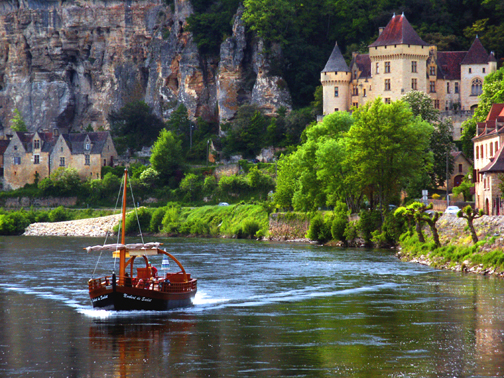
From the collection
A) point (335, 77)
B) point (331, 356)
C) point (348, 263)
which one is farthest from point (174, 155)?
point (331, 356)

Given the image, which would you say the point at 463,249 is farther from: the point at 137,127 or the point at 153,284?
the point at 137,127

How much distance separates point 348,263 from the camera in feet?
182

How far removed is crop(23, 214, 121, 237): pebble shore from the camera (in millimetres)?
106625

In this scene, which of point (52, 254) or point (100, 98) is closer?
point (52, 254)

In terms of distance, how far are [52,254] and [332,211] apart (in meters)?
26.8

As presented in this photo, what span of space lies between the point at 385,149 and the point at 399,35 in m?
47.0

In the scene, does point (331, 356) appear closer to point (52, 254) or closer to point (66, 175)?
point (52, 254)

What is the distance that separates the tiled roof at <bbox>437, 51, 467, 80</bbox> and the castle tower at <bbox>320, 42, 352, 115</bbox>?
13000 millimetres

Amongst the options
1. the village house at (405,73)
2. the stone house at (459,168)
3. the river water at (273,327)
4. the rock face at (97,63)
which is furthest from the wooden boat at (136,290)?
the rock face at (97,63)

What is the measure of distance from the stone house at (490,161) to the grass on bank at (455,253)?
225 inches

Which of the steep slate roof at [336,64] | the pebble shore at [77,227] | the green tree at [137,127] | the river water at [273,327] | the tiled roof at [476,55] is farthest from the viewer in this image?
the green tree at [137,127]

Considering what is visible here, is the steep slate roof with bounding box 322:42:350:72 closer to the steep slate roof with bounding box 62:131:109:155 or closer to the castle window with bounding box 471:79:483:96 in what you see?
the castle window with bounding box 471:79:483:96

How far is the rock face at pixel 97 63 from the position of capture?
138125 mm

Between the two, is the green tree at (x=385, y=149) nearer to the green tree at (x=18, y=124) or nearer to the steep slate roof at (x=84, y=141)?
the steep slate roof at (x=84, y=141)
